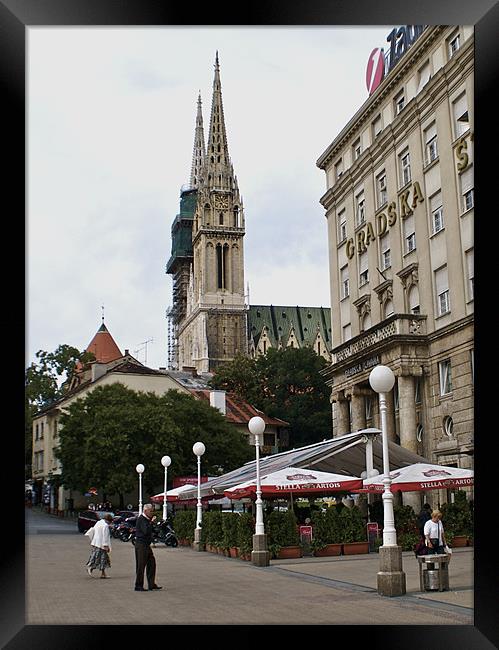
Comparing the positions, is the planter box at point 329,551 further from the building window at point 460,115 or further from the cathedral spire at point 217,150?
the cathedral spire at point 217,150

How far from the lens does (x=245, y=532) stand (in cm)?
2698

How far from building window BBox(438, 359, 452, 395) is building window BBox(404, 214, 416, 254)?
22.1ft

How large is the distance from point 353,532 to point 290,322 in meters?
142

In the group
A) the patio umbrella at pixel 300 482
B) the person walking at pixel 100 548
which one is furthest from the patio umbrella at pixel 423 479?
the person walking at pixel 100 548

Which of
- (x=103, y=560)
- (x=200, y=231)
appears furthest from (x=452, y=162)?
(x=200, y=231)

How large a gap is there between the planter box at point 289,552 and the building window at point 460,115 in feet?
72.1

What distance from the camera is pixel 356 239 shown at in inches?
2072

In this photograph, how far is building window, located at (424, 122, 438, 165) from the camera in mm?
42938

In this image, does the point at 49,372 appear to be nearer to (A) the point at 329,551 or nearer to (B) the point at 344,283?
(B) the point at 344,283

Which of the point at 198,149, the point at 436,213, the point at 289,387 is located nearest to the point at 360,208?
the point at 436,213

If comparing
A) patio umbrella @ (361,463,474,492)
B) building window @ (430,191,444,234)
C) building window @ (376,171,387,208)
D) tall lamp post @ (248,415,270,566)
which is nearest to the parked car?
building window @ (376,171,387,208)

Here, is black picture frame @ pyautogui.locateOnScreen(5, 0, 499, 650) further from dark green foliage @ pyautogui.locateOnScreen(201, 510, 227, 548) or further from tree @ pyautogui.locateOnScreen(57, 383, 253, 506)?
tree @ pyautogui.locateOnScreen(57, 383, 253, 506)
